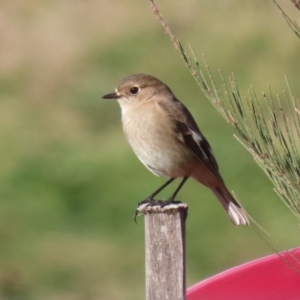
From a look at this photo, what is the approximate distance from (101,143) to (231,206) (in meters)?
4.15

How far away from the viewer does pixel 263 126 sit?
143 inches

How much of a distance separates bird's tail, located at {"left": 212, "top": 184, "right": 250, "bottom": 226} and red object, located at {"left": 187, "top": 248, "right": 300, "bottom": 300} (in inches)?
36.9

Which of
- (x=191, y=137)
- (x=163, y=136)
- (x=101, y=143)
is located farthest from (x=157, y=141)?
(x=101, y=143)

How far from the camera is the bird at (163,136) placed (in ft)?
17.8

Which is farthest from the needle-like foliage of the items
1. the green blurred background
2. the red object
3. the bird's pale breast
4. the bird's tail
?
the green blurred background

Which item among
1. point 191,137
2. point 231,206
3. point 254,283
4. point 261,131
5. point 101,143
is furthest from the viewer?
point 101,143

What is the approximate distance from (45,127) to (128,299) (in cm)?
319

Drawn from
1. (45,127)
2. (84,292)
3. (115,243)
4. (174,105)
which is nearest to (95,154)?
(45,127)

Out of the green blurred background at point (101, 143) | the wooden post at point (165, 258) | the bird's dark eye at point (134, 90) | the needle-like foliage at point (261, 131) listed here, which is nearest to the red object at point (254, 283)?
the wooden post at point (165, 258)

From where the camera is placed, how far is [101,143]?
973 centimetres

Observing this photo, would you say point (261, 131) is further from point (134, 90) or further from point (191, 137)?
point (134, 90)

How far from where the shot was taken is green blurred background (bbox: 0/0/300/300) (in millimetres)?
7789

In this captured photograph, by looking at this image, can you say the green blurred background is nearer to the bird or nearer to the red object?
the bird

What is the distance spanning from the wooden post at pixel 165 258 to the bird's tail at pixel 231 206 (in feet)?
5.95
